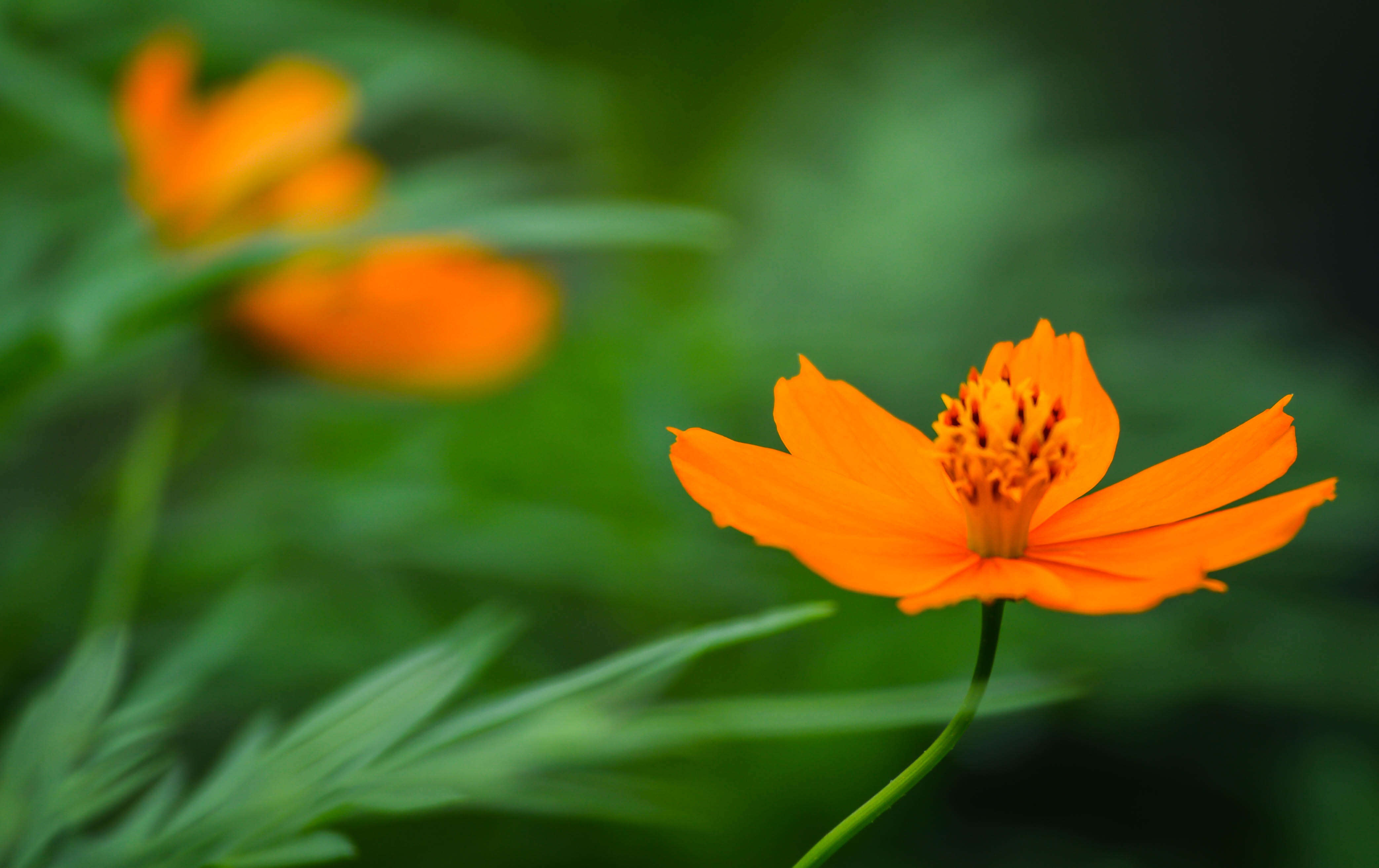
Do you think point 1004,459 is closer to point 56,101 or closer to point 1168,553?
point 1168,553

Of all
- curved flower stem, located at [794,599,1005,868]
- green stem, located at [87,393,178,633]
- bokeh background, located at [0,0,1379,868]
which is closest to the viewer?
curved flower stem, located at [794,599,1005,868]

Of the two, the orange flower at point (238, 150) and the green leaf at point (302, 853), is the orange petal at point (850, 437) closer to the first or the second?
the green leaf at point (302, 853)

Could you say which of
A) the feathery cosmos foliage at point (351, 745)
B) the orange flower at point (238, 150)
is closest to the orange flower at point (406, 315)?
the orange flower at point (238, 150)

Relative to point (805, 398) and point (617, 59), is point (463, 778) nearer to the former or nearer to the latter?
point (805, 398)

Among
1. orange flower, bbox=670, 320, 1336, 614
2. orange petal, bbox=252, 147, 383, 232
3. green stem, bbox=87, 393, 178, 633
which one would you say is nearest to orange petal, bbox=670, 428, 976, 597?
orange flower, bbox=670, 320, 1336, 614

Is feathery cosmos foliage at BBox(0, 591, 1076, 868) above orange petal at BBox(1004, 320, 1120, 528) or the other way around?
the other way around

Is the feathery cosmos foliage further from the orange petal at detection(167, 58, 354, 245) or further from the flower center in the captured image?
the orange petal at detection(167, 58, 354, 245)

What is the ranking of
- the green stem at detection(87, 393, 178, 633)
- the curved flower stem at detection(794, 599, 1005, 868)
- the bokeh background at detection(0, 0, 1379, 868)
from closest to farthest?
the curved flower stem at detection(794, 599, 1005, 868) → the green stem at detection(87, 393, 178, 633) → the bokeh background at detection(0, 0, 1379, 868)
